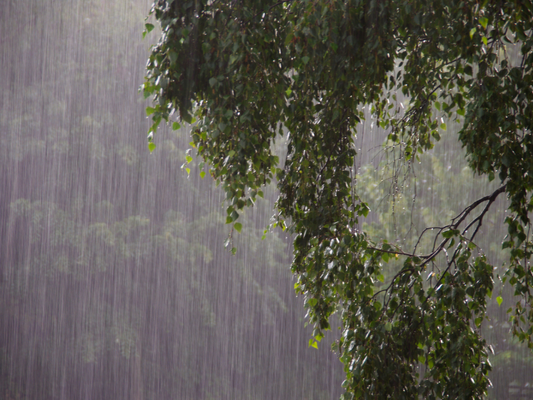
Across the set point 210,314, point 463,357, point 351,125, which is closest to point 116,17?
point 210,314

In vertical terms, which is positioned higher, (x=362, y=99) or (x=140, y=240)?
(x=140, y=240)

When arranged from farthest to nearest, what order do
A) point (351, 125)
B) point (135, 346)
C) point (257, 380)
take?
point (257, 380)
point (135, 346)
point (351, 125)

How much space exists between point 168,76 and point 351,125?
2.89 feet

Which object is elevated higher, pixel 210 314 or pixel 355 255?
pixel 210 314

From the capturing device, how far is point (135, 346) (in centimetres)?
1127

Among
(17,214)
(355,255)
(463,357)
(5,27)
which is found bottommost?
(463,357)

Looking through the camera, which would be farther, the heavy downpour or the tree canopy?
the heavy downpour

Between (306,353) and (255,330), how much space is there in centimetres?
138

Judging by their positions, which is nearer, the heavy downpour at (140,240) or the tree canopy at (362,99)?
the tree canopy at (362,99)

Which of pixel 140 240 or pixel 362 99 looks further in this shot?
pixel 140 240

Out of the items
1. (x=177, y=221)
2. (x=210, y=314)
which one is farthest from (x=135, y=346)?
(x=177, y=221)

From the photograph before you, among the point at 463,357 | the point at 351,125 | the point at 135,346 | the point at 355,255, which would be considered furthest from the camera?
the point at 135,346

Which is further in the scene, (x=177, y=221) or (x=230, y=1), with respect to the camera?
(x=177, y=221)

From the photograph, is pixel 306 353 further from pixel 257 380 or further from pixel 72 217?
pixel 72 217
